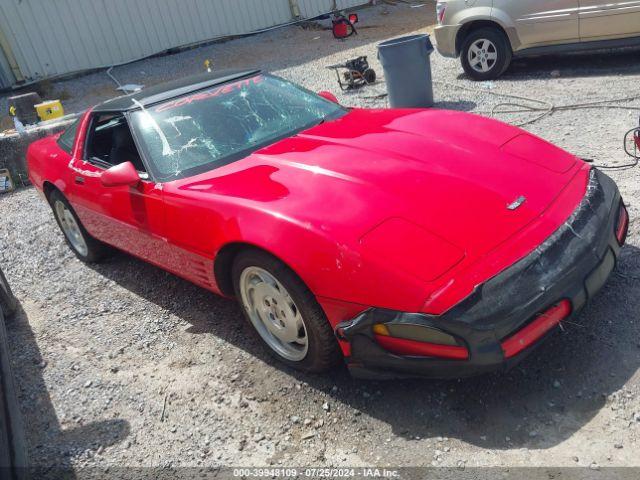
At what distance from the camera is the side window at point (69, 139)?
14.7ft

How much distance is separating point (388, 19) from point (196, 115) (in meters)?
13.2

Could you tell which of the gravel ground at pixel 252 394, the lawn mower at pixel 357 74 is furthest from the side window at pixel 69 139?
the lawn mower at pixel 357 74

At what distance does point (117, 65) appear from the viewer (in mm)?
13148

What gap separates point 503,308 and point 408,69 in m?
5.07

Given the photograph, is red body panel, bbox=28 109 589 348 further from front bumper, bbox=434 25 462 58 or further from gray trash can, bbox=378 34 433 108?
front bumper, bbox=434 25 462 58

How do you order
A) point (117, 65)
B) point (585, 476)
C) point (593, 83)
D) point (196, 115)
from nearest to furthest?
point (585, 476)
point (196, 115)
point (593, 83)
point (117, 65)

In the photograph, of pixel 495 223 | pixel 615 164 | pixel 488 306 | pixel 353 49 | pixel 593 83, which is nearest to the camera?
pixel 488 306

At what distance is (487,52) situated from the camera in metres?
7.55

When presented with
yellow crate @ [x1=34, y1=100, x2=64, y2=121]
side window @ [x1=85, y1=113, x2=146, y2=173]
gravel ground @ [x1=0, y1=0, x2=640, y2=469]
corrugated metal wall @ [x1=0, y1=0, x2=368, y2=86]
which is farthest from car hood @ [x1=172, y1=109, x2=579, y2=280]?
corrugated metal wall @ [x1=0, y1=0, x2=368, y2=86]

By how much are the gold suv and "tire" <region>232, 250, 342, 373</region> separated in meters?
5.84

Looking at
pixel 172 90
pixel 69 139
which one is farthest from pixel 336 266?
pixel 69 139

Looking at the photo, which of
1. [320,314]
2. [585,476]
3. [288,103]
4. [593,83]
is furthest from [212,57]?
[585,476]

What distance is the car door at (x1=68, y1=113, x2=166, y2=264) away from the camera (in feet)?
11.3

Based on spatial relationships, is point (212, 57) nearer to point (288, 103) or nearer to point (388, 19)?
point (388, 19)
